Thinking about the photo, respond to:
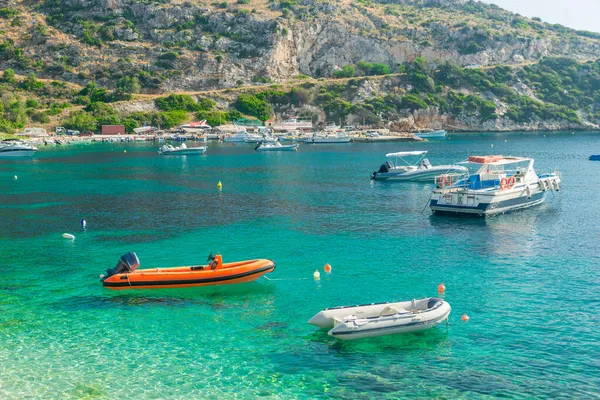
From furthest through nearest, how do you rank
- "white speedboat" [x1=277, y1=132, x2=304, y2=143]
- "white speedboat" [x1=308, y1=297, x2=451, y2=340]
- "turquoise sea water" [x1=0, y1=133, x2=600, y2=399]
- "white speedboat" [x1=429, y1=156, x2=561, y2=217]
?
"white speedboat" [x1=277, y1=132, x2=304, y2=143] → "white speedboat" [x1=429, y1=156, x2=561, y2=217] → "white speedboat" [x1=308, y1=297, x2=451, y2=340] → "turquoise sea water" [x1=0, y1=133, x2=600, y2=399]

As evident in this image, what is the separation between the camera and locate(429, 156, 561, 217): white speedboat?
55.2 m

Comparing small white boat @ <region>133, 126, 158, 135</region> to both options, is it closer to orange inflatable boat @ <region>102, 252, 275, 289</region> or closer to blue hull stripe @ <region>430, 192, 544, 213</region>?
blue hull stripe @ <region>430, 192, 544, 213</region>

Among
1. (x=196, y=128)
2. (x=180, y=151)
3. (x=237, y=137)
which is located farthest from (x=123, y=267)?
(x=196, y=128)

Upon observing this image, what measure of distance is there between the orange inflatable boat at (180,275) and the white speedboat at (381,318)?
303 inches

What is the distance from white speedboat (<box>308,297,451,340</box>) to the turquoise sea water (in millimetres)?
576

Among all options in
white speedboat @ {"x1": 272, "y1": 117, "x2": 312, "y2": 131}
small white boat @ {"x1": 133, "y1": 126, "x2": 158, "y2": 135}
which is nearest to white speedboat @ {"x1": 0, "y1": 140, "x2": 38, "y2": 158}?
small white boat @ {"x1": 133, "y1": 126, "x2": 158, "y2": 135}

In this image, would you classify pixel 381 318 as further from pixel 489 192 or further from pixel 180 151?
pixel 180 151

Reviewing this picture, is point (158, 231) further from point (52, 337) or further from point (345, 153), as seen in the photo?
point (345, 153)

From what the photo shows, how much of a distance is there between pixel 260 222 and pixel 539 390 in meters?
34.7

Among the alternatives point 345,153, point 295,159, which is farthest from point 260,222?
point 345,153

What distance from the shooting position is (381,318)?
88.6 ft

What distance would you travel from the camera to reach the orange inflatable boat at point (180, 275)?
3338 cm

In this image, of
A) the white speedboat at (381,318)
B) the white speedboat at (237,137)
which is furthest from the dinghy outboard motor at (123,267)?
the white speedboat at (237,137)

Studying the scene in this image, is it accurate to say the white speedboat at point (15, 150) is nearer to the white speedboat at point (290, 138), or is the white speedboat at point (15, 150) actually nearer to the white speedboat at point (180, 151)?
the white speedboat at point (180, 151)
